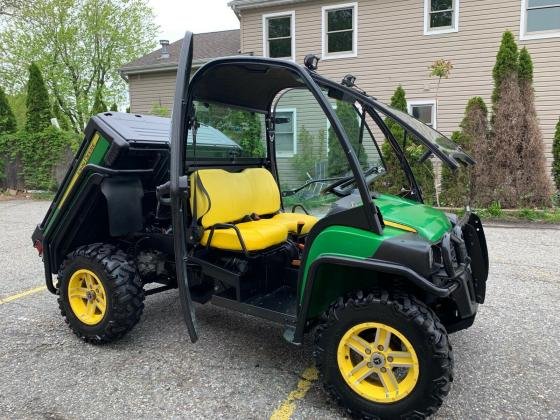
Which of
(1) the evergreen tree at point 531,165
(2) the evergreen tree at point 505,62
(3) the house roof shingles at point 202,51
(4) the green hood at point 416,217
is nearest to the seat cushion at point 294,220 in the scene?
(4) the green hood at point 416,217

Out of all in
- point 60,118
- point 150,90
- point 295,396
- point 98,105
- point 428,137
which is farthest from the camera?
point 98,105

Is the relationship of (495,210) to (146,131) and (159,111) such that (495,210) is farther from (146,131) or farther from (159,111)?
(159,111)

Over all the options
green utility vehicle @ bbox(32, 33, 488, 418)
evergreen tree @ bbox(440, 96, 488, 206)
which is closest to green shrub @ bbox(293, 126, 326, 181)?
green utility vehicle @ bbox(32, 33, 488, 418)

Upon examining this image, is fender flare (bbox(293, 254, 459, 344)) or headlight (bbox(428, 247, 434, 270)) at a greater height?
headlight (bbox(428, 247, 434, 270))

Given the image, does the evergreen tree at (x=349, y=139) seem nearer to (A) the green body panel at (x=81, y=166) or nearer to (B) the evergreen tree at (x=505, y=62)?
(A) the green body panel at (x=81, y=166)

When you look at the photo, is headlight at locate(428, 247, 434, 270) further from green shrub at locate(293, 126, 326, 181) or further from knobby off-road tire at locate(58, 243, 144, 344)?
knobby off-road tire at locate(58, 243, 144, 344)

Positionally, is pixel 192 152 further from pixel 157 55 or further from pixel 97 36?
pixel 97 36

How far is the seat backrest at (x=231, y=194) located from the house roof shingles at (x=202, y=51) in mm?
12926

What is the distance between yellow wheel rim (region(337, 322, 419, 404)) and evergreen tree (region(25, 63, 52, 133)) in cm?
1362

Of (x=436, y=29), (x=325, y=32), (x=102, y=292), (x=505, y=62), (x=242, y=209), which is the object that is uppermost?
(x=325, y=32)

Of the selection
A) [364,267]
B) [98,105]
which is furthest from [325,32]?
[98,105]

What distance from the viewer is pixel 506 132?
347 inches

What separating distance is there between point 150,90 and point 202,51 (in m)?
2.53

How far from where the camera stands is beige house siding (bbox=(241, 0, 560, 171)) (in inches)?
428
